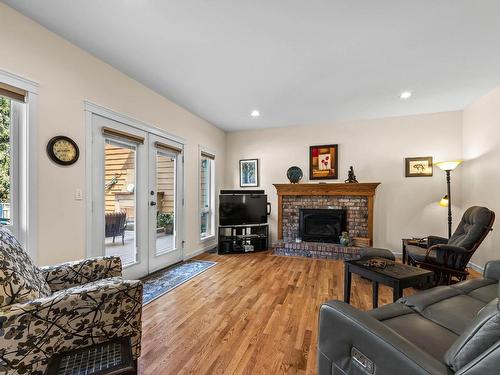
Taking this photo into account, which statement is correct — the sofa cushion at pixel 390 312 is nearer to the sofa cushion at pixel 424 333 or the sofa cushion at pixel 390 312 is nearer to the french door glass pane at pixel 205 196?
the sofa cushion at pixel 424 333

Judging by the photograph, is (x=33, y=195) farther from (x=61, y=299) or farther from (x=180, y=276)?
(x=180, y=276)

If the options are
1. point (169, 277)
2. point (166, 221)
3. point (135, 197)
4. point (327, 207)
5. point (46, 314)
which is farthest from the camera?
point (327, 207)

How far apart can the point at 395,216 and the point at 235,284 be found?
3270 millimetres

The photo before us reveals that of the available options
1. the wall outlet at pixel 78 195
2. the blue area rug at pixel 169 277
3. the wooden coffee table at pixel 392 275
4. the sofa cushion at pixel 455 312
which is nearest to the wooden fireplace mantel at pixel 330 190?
the blue area rug at pixel 169 277

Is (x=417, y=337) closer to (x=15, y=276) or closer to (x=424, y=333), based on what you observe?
(x=424, y=333)

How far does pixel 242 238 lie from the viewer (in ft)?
15.5

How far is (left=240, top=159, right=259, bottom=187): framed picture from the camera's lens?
535 centimetres

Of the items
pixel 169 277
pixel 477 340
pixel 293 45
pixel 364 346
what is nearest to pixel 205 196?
pixel 169 277

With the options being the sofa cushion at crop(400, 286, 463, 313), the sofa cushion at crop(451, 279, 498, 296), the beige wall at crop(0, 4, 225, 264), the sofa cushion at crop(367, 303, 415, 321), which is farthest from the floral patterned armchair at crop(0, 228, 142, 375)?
the sofa cushion at crop(451, 279, 498, 296)

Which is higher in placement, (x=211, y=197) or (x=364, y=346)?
(x=211, y=197)

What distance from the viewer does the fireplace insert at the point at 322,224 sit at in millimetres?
4547

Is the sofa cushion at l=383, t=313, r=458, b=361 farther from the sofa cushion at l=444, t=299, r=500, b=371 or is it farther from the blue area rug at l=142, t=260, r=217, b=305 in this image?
the blue area rug at l=142, t=260, r=217, b=305

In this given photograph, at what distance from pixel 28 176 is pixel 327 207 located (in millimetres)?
4345

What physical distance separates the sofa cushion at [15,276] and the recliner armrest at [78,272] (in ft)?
0.86
